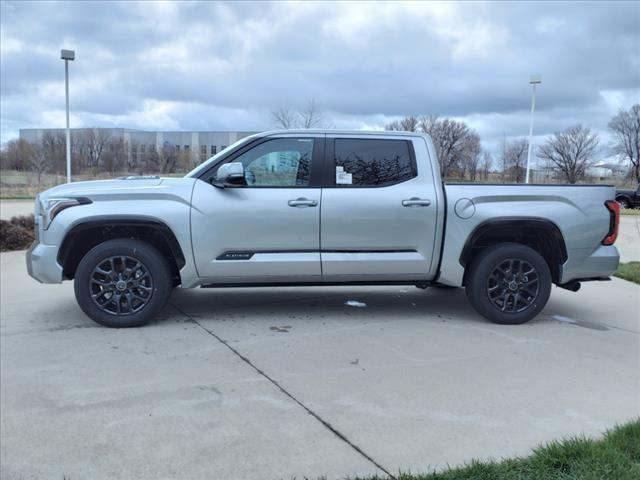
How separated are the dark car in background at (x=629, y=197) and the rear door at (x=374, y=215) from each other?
2.28m

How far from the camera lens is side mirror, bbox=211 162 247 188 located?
193 inches

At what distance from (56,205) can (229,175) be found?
5.37ft

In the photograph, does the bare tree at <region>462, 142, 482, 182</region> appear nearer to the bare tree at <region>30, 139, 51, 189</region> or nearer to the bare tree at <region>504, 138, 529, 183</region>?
the bare tree at <region>504, 138, 529, 183</region>

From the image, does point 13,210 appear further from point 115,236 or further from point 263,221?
point 263,221

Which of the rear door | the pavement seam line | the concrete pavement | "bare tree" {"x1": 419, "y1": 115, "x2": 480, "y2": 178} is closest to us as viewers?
the pavement seam line

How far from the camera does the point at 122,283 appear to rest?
502 cm

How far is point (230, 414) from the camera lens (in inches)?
132

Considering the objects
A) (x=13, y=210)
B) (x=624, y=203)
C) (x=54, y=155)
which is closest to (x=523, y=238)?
(x=624, y=203)

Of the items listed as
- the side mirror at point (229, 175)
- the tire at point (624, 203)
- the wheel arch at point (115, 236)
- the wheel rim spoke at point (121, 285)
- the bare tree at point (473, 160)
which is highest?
the bare tree at point (473, 160)

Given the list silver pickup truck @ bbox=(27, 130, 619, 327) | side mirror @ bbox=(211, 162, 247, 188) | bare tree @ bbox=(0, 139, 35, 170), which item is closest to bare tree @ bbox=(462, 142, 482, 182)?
silver pickup truck @ bbox=(27, 130, 619, 327)

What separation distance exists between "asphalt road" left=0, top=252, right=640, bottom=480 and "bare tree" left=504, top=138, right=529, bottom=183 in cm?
2379

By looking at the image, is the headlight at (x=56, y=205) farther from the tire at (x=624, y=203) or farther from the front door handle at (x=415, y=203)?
the tire at (x=624, y=203)

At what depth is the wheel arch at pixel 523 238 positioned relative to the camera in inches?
206

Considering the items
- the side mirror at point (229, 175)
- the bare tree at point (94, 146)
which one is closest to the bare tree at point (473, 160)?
the side mirror at point (229, 175)
